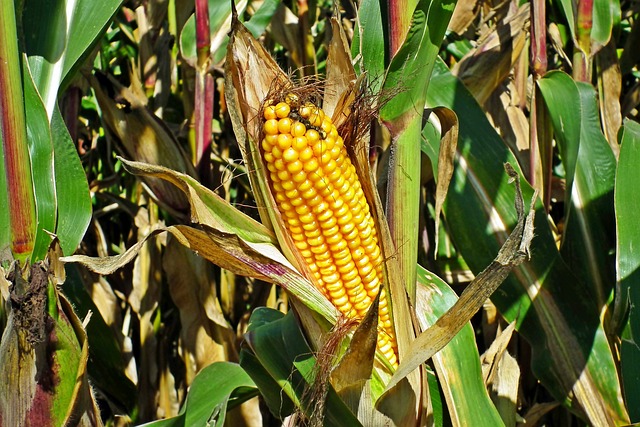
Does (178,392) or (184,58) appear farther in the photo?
(178,392)

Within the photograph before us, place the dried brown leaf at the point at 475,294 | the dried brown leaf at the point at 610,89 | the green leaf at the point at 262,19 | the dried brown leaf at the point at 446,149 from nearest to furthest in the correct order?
the dried brown leaf at the point at 475,294, the dried brown leaf at the point at 446,149, the green leaf at the point at 262,19, the dried brown leaf at the point at 610,89

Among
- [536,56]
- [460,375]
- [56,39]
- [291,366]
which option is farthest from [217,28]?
[460,375]

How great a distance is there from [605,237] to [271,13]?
1.25m

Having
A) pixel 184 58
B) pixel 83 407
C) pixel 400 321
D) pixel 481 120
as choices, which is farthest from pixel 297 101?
pixel 184 58

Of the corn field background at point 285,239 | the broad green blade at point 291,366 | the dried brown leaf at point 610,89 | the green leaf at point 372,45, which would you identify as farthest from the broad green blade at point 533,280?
the dried brown leaf at point 610,89

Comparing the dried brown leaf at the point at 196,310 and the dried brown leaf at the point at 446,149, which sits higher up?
the dried brown leaf at the point at 446,149

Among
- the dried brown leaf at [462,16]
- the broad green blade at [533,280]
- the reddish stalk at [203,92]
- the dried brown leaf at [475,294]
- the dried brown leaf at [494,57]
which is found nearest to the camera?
the dried brown leaf at [475,294]

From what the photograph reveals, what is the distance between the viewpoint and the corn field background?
138 cm

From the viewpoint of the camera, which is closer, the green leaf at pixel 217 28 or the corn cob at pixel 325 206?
the corn cob at pixel 325 206

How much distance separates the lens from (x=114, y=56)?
329 cm

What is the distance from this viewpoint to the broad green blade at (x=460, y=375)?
5.23 ft

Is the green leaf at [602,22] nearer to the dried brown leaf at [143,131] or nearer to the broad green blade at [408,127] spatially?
the broad green blade at [408,127]

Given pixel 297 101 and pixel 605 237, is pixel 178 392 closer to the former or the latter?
pixel 605 237

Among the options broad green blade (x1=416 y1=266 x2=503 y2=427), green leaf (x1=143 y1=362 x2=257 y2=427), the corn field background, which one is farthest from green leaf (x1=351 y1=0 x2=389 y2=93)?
green leaf (x1=143 y1=362 x2=257 y2=427)
